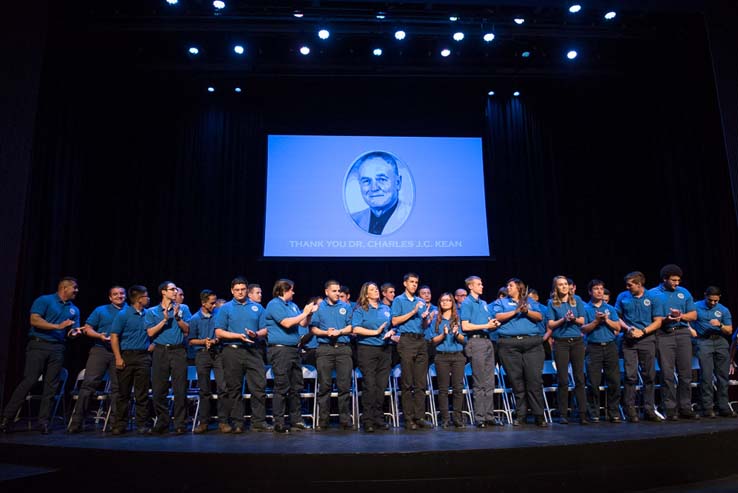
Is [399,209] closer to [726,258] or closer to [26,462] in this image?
[726,258]

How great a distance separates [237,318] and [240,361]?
0.48 m

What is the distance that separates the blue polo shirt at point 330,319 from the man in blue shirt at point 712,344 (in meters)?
4.50

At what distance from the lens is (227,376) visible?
5.86m

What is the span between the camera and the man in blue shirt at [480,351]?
6.07 m

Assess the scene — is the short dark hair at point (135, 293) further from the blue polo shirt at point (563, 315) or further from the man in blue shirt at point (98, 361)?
the blue polo shirt at point (563, 315)

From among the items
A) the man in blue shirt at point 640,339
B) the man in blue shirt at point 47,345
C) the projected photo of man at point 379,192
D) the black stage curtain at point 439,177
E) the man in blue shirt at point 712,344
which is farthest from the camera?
the projected photo of man at point 379,192

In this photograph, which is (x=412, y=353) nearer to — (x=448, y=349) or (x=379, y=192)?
(x=448, y=349)

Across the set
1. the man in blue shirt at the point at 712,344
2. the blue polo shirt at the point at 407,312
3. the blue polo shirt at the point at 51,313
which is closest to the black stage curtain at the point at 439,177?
the blue polo shirt at the point at 51,313

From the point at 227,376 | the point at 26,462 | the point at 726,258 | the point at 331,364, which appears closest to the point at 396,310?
the point at 331,364

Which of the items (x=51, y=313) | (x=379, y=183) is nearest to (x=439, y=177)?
(x=379, y=183)

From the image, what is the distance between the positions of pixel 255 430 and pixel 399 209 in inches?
202

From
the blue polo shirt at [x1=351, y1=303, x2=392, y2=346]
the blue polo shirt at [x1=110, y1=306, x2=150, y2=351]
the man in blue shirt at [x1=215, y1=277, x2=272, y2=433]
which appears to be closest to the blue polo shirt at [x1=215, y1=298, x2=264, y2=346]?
the man in blue shirt at [x1=215, y1=277, x2=272, y2=433]

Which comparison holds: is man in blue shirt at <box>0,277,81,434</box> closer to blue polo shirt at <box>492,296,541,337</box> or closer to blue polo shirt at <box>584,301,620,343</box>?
blue polo shirt at <box>492,296,541,337</box>

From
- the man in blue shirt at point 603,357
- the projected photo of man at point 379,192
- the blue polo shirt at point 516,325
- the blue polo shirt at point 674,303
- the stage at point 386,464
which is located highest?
the projected photo of man at point 379,192
